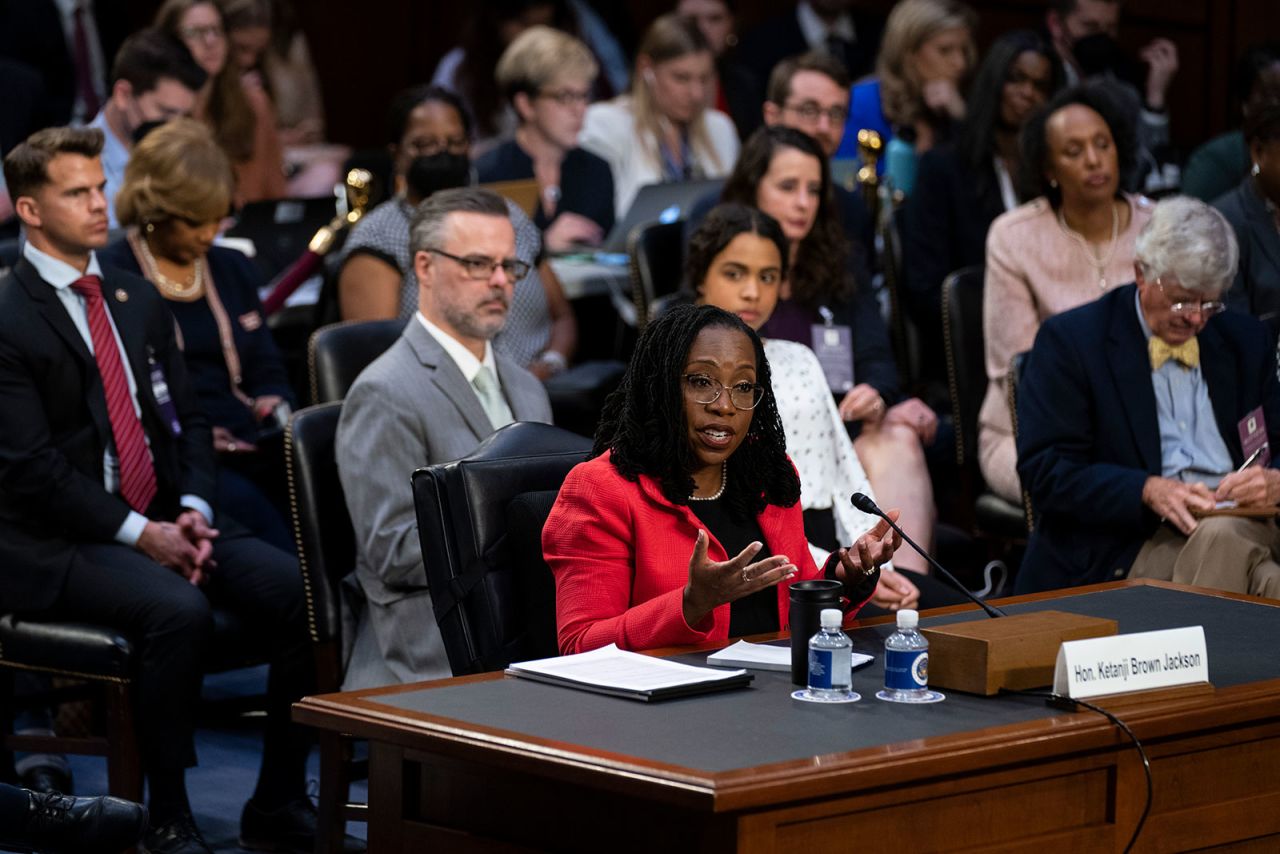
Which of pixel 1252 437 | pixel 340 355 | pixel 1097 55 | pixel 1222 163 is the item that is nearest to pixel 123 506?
pixel 340 355

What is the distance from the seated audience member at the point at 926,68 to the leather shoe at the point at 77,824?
155 inches

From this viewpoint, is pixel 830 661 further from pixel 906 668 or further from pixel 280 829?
pixel 280 829

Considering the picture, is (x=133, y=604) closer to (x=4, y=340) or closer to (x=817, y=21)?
(x=4, y=340)

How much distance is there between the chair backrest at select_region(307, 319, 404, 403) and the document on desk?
1.76 meters

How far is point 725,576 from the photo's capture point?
2561 millimetres

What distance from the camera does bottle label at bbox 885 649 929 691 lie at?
241cm

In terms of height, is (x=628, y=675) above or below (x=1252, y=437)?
below

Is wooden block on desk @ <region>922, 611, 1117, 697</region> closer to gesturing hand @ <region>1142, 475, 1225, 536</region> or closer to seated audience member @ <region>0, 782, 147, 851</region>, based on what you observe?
gesturing hand @ <region>1142, 475, 1225, 536</region>

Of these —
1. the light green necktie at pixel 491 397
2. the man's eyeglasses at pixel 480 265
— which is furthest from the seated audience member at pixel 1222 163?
the light green necktie at pixel 491 397

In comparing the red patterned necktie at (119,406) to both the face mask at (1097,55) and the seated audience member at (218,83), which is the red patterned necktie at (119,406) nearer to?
the seated audience member at (218,83)

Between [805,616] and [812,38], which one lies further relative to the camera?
[812,38]

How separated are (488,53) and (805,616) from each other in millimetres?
5394

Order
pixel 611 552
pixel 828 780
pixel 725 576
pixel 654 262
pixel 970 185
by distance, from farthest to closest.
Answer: pixel 970 185 → pixel 654 262 → pixel 611 552 → pixel 725 576 → pixel 828 780

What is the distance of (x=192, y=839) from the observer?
3.65 metres
